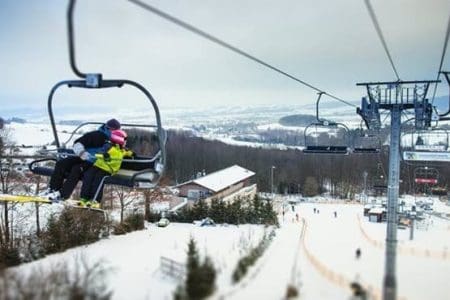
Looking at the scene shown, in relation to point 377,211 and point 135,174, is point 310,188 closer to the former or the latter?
point 377,211

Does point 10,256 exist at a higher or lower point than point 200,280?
lower

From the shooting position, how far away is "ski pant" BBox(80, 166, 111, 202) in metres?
8.18

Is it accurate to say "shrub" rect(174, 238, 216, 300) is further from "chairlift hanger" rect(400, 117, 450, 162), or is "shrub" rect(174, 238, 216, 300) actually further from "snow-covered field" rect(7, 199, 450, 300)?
"chairlift hanger" rect(400, 117, 450, 162)

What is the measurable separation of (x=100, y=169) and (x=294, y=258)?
856 centimetres

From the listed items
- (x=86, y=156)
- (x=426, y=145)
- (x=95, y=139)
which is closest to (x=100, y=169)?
(x=86, y=156)

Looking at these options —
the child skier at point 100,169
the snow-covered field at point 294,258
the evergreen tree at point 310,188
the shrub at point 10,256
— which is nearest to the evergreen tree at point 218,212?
the snow-covered field at point 294,258

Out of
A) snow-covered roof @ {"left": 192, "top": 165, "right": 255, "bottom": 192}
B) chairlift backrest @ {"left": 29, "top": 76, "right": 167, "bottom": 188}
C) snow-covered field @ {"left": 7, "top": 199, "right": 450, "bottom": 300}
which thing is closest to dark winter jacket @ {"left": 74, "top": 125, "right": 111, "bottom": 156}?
chairlift backrest @ {"left": 29, "top": 76, "right": 167, "bottom": 188}

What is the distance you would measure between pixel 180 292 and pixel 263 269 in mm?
4266

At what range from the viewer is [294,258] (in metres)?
14.7

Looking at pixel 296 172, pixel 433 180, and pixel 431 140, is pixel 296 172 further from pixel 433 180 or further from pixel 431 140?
pixel 431 140

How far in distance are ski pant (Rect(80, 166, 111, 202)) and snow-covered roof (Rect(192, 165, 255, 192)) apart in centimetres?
3135

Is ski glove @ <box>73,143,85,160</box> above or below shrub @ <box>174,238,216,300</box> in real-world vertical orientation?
above

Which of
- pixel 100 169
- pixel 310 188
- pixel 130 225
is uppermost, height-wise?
pixel 100 169

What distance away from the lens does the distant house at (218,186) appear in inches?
1536
